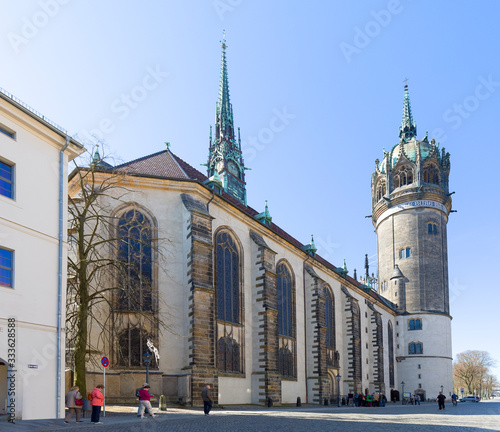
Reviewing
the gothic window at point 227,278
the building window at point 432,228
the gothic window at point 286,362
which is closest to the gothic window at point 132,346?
the gothic window at point 227,278

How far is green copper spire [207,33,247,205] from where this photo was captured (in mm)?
75875

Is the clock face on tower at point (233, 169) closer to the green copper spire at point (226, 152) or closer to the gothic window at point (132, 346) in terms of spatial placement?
the green copper spire at point (226, 152)

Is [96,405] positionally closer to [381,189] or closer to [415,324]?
[415,324]

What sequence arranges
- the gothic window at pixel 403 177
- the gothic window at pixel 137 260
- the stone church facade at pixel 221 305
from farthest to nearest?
the gothic window at pixel 403 177 < the gothic window at pixel 137 260 < the stone church facade at pixel 221 305

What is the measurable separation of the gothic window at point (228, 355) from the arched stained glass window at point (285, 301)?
746 centimetres

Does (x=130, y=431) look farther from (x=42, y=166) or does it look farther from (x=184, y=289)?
(x=184, y=289)

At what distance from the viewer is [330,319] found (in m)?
50.2

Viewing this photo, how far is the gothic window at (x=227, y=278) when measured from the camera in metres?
32.6

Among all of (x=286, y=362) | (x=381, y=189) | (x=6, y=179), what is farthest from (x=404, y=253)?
(x=6, y=179)

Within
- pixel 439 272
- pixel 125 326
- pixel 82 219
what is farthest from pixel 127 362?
pixel 439 272

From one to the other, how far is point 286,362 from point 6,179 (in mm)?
26700

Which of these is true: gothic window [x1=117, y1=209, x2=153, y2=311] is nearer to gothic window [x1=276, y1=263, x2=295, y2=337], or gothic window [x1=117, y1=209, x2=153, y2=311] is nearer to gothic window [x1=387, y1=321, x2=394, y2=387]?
gothic window [x1=276, y1=263, x2=295, y2=337]

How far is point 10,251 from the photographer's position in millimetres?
18141

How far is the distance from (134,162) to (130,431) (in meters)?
20.4
